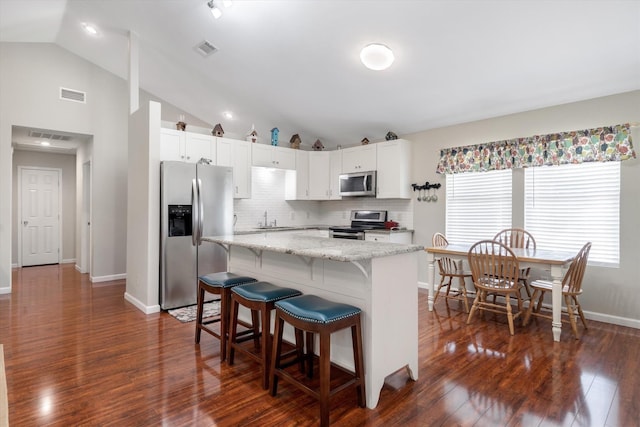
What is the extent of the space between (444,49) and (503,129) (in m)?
1.51

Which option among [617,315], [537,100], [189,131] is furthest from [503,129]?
[189,131]

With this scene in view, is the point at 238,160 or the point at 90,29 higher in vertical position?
the point at 90,29

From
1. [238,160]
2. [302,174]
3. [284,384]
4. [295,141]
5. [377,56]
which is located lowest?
[284,384]

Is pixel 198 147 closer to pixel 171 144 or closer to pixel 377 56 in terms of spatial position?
pixel 171 144

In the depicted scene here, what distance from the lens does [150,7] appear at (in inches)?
153

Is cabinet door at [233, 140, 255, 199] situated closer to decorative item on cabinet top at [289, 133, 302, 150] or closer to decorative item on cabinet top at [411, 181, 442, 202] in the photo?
decorative item on cabinet top at [289, 133, 302, 150]

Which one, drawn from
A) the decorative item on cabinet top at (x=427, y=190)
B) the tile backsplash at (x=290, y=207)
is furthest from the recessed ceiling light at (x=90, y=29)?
the decorative item on cabinet top at (x=427, y=190)

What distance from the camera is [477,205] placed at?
4723 millimetres

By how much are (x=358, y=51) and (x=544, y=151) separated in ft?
8.01

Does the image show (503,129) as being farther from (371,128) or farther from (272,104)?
(272,104)

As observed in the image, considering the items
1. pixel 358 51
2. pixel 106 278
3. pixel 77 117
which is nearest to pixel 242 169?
pixel 358 51

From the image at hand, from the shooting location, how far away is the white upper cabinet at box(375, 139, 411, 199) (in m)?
5.21

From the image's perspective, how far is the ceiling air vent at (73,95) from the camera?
17.5ft

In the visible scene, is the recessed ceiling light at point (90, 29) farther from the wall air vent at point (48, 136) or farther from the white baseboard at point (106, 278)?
the white baseboard at point (106, 278)
